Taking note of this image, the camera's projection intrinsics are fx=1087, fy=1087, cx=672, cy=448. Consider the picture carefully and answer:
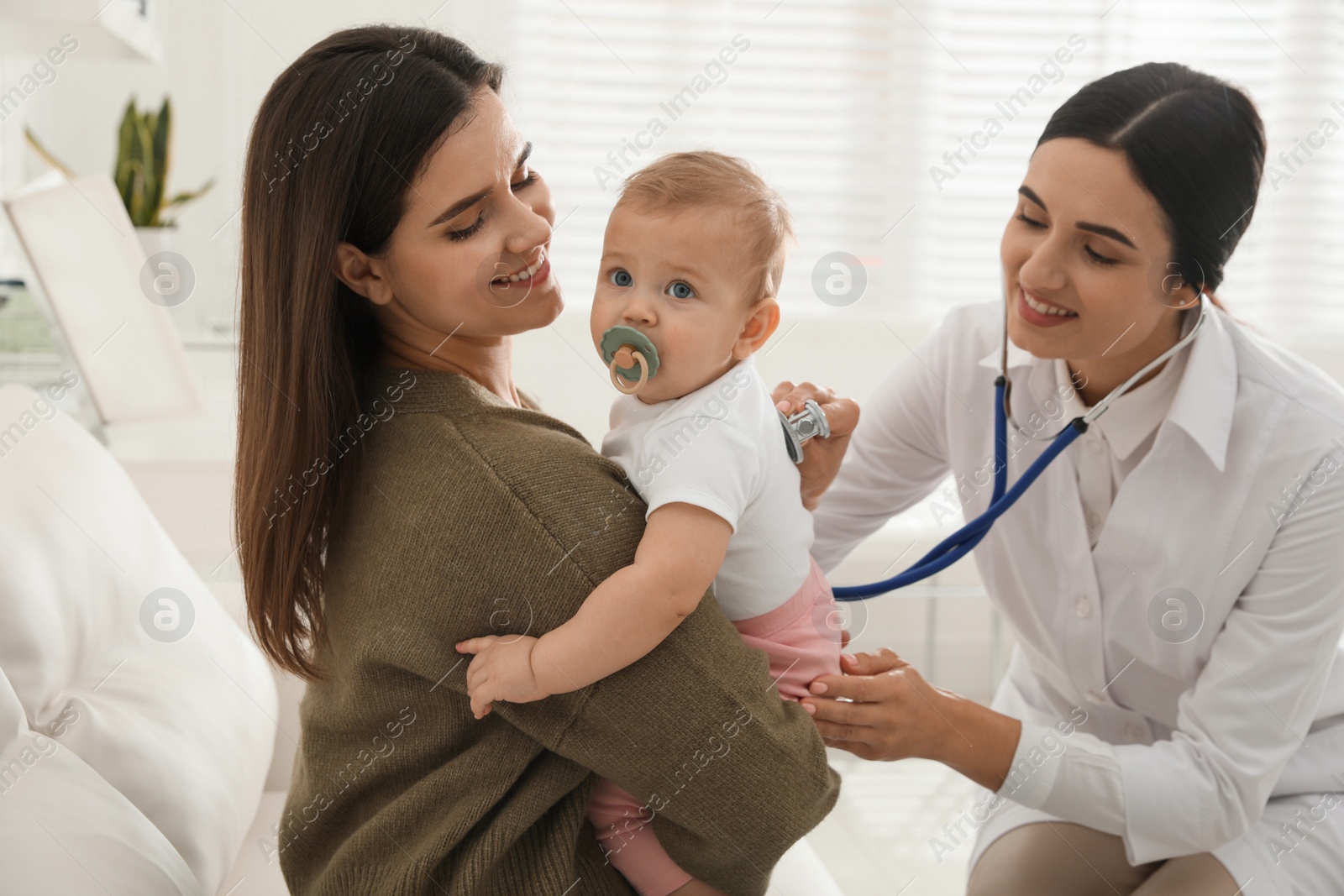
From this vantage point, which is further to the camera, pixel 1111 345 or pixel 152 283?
pixel 152 283

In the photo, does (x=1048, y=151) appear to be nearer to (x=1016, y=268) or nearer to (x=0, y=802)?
(x=1016, y=268)

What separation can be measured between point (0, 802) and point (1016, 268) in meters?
1.17

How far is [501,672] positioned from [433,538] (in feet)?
0.42

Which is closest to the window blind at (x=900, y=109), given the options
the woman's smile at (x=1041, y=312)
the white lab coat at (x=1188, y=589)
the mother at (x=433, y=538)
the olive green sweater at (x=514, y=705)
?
the white lab coat at (x=1188, y=589)

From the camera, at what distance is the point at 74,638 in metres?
1.14

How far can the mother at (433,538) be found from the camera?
921 millimetres

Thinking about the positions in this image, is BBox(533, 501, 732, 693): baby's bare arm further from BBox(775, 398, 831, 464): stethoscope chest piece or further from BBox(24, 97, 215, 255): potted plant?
BBox(24, 97, 215, 255): potted plant

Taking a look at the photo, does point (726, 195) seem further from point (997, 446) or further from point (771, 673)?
point (997, 446)

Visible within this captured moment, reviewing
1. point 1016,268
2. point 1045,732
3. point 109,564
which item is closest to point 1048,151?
point 1016,268

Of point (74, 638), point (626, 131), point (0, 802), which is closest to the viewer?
point (0, 802)

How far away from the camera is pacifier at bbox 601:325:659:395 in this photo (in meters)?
0.97

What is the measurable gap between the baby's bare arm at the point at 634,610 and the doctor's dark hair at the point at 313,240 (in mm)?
288

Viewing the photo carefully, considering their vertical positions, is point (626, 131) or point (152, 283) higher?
point (626, 131)

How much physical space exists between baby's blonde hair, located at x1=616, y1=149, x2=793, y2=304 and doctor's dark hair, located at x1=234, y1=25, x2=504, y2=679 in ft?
0.61
